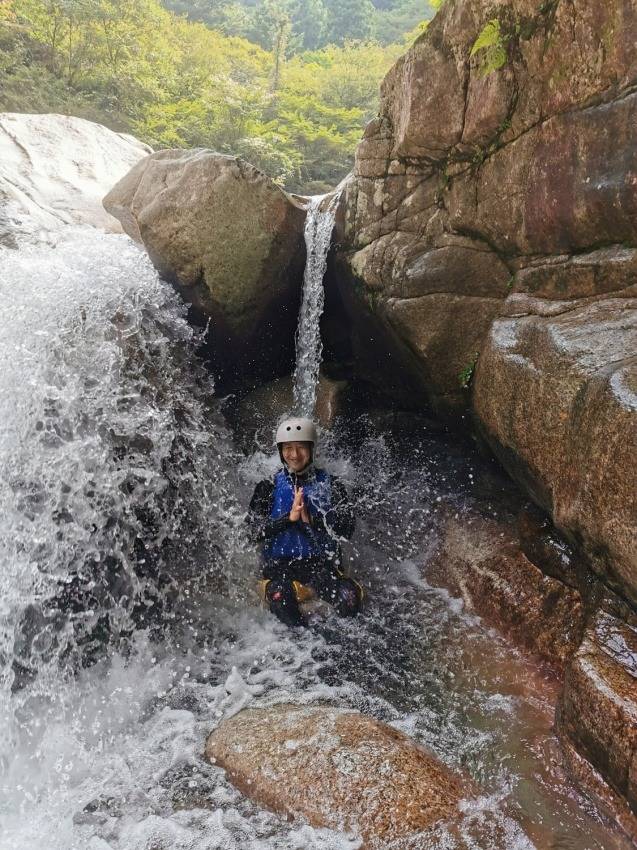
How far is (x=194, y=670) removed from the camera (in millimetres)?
4883

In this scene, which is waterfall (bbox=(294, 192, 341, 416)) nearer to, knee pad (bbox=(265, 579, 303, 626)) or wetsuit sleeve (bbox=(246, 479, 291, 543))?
wetsuit sleeve (bbox=(246, 479, 291, 543))

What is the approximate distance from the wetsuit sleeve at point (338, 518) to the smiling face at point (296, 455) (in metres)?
0.40

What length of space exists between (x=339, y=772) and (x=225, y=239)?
244 inches

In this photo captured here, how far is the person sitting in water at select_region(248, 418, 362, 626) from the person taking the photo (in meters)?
5.19

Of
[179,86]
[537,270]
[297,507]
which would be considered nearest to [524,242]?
[537,270]

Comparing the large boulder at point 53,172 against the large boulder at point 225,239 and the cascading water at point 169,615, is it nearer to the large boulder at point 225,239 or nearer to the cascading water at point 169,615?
the cascading water at point 169,615

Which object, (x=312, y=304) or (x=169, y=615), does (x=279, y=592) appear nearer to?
(x=169, y=615)

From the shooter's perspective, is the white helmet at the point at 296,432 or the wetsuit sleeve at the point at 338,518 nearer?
the wetsuit sleeve at the point at 338,518

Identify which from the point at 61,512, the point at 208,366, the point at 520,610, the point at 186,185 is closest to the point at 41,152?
the point at 186,185

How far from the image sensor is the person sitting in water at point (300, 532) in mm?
5188

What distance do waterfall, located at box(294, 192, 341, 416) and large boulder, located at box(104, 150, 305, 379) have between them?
0.49 feet

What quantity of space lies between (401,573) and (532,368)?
283 cm

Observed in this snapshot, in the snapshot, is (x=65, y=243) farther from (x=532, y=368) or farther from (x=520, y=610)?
(x=520, y=610)

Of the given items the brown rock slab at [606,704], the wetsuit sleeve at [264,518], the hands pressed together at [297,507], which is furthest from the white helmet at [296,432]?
the brown rock slab at [606,704]
